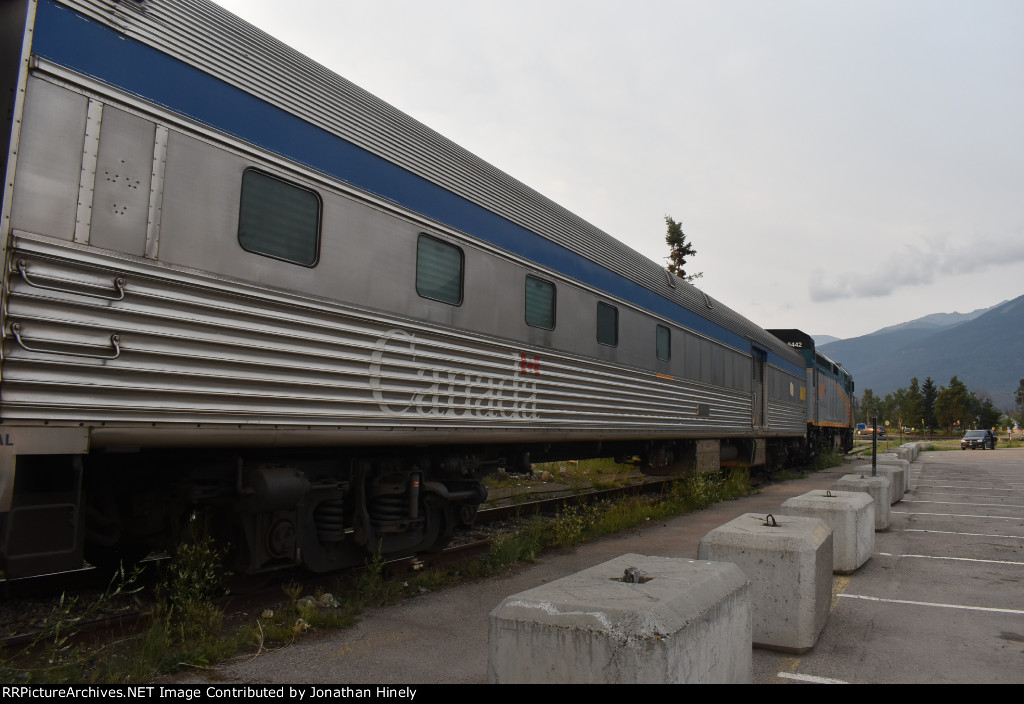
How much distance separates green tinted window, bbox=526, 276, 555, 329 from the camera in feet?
24.3

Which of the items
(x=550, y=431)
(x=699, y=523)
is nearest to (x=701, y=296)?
(x=699, y=523)

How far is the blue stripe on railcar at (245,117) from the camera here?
3.70 m

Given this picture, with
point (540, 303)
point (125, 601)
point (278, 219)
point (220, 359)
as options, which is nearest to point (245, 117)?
point (278, 219)

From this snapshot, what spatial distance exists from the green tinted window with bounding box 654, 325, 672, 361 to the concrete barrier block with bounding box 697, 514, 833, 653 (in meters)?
6.09

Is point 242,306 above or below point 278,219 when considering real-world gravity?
below

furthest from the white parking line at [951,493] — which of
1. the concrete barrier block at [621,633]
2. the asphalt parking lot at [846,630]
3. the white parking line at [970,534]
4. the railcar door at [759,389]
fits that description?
the concrete barrier block at [621,633]

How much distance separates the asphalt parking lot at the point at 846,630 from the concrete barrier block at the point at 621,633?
98 cm

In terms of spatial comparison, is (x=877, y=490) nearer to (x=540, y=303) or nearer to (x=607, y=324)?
(x=607, y=324)

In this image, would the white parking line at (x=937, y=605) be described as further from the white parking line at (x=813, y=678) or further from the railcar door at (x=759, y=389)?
the railcar door at (x=759, y=389)

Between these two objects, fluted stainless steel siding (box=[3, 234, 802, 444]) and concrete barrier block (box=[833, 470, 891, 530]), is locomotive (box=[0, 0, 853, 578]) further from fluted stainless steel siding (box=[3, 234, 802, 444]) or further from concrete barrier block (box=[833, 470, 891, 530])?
concrete barrier block (box=[833, 470, 891, 530])

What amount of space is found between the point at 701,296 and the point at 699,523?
5303mm

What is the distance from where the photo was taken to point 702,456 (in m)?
12.6

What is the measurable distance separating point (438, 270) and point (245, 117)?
2.08m

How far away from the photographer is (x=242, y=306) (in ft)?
14.4
